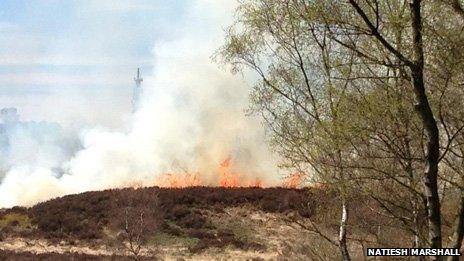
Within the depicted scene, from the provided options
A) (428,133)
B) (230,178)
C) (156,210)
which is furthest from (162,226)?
(428,133)

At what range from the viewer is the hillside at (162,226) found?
92.8 feet

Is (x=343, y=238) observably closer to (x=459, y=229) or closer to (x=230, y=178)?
(x=459, y=229)

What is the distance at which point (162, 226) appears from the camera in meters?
31.9

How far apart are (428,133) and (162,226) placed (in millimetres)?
26576

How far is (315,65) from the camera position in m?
11.5

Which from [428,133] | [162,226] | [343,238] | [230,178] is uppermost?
[230,178]

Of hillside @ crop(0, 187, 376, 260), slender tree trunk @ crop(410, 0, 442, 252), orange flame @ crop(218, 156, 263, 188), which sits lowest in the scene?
A: hillside @ crop(0, 187, 376, 260)

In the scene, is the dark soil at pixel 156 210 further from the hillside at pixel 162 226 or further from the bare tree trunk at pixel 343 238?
the bare tree trunk at pixel 343 238

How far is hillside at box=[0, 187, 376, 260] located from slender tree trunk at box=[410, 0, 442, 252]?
62.5ft

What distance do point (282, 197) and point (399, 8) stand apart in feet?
94.3

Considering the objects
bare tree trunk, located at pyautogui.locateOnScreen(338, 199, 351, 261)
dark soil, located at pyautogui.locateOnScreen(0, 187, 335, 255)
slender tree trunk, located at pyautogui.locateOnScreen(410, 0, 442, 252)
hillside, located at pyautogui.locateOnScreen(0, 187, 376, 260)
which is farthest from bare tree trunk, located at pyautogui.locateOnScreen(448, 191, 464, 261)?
dark soil, located at pyautogui.locateOnScreen(0, 187, 335, 255)

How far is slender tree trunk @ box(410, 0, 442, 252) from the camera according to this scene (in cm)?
647

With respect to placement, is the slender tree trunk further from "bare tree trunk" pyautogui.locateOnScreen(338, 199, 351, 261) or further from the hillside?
the hillside

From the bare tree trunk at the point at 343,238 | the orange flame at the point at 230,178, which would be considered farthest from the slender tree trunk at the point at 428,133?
the orange flame at the point at 230,178
